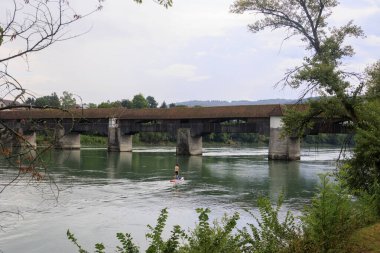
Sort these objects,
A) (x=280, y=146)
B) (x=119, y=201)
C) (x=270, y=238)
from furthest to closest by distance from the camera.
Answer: (x=280, y=146)
(x=119, y=201)
(x=270, y=238)

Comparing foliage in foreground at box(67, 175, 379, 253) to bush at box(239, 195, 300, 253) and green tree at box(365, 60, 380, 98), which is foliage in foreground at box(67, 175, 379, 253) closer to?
bush at box(239, 195, 300, 253)

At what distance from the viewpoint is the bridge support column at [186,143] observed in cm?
4722

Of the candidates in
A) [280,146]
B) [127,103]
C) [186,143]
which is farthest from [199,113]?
[127,103]

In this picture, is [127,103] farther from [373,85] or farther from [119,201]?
[373,85]

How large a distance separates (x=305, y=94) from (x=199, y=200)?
21.5 feet

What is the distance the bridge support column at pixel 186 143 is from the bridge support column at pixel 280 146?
363 inches

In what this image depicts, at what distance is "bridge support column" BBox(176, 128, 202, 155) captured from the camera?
47219mm

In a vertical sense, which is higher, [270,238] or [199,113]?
[199,113]

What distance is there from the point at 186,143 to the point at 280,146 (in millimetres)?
10517

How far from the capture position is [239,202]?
1731 centimetres

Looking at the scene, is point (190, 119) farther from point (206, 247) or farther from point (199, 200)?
point (206, 247)

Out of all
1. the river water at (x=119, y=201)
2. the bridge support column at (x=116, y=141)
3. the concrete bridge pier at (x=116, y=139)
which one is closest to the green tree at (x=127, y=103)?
the concrete bridge pier at (x=116, y=139)

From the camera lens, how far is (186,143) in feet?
155

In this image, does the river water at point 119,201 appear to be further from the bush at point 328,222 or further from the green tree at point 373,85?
the green tree at point 373,85
